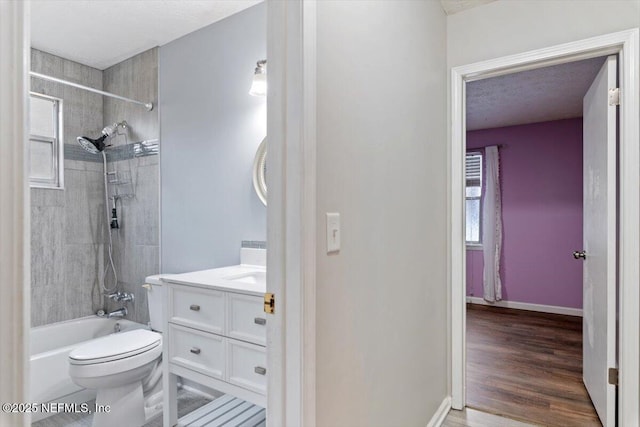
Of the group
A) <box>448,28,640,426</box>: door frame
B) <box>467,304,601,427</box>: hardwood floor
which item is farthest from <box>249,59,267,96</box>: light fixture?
<box>467,304,601,427</box>: hardwood floor

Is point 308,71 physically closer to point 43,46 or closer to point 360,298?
point 360,298

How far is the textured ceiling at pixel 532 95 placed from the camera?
303 cm

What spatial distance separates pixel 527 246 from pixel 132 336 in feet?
15.1

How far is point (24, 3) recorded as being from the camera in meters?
0.51

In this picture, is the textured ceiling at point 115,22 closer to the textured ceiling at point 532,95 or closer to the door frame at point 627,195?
the door frame at point 627,195

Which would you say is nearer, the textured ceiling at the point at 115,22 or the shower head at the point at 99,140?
the textured ceiling at the point at 115,22

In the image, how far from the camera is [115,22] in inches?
97.8

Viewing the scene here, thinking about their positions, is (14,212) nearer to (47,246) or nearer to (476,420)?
(476,420)

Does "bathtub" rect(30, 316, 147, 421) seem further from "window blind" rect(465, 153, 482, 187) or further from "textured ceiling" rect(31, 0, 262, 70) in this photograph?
"window blind" rect(465, 153, 482, 187)

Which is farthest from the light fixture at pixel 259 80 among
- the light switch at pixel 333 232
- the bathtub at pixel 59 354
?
the bathtub at pixel 59 354

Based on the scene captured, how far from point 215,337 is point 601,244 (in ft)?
7.08

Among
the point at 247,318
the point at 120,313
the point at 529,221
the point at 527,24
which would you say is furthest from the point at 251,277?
the point at 529,221

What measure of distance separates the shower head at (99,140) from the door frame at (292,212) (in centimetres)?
260

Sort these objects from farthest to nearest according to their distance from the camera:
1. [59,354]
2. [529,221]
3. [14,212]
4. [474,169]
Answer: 1. [474,169]
2. [529,221]
3. [59,354]
4. [14,212]
